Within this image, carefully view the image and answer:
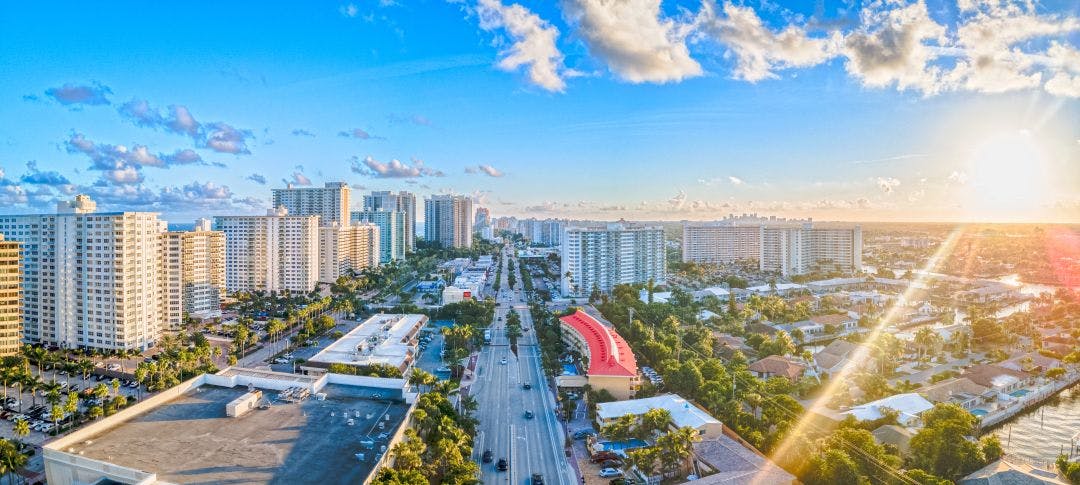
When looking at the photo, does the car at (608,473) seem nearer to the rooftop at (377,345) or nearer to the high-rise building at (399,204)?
the rooftop at (377,345)

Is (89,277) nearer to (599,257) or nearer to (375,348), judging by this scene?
(375,348)

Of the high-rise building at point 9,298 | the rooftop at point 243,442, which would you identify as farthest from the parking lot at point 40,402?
the rooftop at point 243,442

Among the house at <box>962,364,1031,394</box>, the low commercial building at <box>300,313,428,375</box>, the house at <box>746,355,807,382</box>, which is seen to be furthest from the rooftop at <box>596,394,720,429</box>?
the house at <box>962,364,1031,394</box>

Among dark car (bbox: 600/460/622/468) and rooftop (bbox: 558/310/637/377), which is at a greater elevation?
rooftop (bbox: 558/310/637/377)

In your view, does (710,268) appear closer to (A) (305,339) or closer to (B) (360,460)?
(A) (305,339)

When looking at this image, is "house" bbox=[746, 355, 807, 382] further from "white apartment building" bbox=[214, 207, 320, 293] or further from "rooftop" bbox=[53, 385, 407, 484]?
"white apartment building" bbox=[214, 207, 320, 293]

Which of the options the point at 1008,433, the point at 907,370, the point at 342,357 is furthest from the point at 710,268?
the point at 342,357
